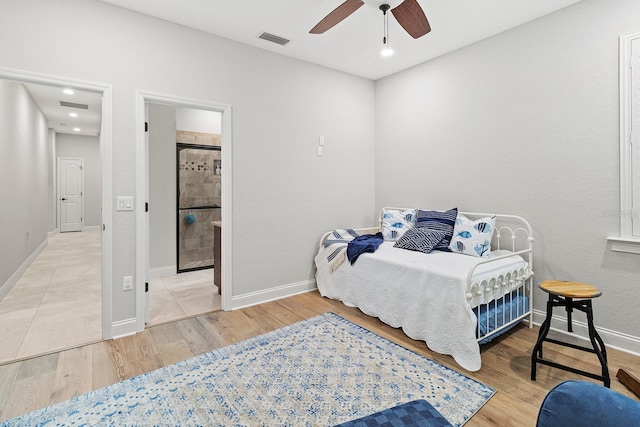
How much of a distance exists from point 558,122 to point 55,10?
4.08 meters

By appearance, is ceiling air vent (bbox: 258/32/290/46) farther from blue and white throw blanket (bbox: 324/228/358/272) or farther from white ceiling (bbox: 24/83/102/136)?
white ceiling (bbox: 24/83/102/136)

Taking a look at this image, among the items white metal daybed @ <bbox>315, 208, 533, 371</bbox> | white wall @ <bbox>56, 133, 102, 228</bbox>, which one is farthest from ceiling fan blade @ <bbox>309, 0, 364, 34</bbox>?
white wall @ <bbox>56, 133, 102, 228</bbox>

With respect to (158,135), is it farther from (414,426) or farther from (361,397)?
(414,426)

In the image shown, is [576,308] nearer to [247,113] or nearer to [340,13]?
[340,13]

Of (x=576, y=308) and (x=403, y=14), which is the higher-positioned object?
(x=403, y=14)

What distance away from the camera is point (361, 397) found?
1901 millimetres

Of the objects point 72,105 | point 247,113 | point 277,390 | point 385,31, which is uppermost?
point 72,105

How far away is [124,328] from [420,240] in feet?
9.19

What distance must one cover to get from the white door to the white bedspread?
8.82 meters

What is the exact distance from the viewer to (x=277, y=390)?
1.97m

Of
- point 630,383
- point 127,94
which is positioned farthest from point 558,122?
point 127,94

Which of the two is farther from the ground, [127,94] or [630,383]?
[127,94]

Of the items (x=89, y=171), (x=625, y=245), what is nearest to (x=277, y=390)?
(x=625, y=245)

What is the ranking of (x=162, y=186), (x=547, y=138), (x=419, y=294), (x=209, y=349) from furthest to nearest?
1. (x=162, y=186)
2. (x=547, y=138)
3. (x=419, y=294)
4. (x=209, y=349)
